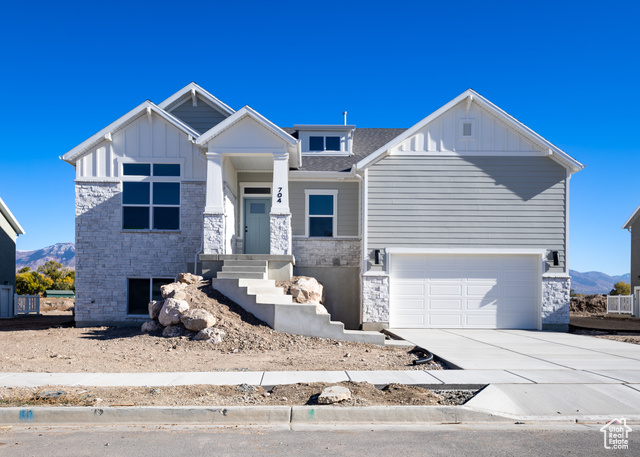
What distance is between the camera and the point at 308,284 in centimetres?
1437

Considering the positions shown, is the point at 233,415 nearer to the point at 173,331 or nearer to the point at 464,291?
the point at 173,331

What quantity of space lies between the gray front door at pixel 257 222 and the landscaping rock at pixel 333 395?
443 inches

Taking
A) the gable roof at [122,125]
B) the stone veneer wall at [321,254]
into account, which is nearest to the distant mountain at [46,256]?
the gable roof at [122,125]

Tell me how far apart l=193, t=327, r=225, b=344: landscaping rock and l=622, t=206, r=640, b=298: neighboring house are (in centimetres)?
2258

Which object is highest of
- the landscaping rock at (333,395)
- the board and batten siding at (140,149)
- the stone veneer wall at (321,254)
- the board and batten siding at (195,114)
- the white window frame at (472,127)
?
the board and batten siding at (195,114)

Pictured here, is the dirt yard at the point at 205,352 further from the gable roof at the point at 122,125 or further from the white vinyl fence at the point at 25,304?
the white vinyl fence at the point at 25,304

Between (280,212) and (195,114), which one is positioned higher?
(195,114)

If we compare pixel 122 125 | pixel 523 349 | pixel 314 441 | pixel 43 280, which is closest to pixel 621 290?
pixel 523 349

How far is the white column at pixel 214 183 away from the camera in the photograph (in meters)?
14.4

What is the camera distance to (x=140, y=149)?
15844mm

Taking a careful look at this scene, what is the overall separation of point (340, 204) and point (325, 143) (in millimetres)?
Result: 3236

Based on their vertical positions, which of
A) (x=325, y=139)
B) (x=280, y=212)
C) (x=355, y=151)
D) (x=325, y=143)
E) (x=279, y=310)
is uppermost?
(x=325, y=139)

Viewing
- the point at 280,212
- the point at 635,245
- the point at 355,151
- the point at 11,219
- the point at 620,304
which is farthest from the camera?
the point at 620,304

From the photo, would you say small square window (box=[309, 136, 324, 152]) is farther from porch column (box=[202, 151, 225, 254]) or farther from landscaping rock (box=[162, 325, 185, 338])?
landscaping rock (box=[162, 325, 185, 338])
